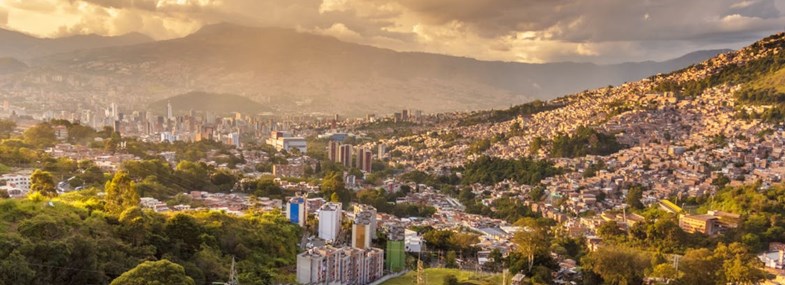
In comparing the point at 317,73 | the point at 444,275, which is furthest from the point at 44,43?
the point at 444,275

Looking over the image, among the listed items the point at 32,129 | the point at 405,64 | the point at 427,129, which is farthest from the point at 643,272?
the point at 405,64

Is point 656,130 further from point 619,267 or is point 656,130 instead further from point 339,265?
point 339,265

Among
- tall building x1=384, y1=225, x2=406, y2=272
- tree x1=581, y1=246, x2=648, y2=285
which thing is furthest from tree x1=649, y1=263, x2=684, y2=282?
tall building x1=384, y1=225, x2=406, y2=272

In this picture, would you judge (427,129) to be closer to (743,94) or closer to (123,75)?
(743,94)

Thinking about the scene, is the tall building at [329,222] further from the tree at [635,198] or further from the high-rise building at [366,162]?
the high-rise building at [366,162]

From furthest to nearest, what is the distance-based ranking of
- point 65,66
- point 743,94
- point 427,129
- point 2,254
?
1. point 65,66
2. point 427,129
3. point 743,94
4. point 2,254

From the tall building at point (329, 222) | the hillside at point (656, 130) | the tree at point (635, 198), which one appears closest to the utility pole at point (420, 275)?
the tall building at point (329, 222)
